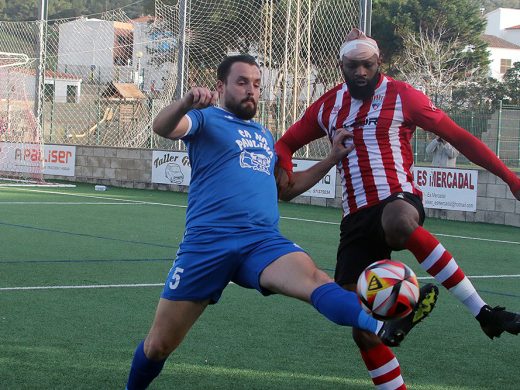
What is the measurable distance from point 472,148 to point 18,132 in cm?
2180

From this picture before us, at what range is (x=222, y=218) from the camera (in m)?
5.48

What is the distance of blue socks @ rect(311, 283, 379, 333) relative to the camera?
475 centimetres

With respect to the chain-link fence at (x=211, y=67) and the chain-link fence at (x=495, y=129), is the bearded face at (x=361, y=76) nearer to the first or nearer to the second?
the chain-link fence at (x=211, y=67)

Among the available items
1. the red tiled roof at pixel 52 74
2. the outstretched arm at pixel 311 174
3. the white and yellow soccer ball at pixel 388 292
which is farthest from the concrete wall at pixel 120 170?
the white and yellow soccer ball at pixel 388 292

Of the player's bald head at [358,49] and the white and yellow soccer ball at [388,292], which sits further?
the player's bald head at [358,49]

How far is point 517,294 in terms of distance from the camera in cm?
1048

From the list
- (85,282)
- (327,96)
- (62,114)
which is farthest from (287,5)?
(327,96)

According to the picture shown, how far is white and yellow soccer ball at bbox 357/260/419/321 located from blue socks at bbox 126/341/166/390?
4.28ft

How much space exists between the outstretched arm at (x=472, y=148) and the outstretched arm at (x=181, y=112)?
178cm

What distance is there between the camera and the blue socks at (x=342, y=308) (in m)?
4.75

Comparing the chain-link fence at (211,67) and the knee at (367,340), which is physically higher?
the chain-link fence at (211,67)

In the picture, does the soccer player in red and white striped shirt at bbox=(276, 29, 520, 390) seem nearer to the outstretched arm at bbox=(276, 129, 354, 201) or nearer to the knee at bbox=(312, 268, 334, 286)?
the outstretched arm at bbox=(276, 129, 354, 201)

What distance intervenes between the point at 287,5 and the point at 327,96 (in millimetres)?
16354

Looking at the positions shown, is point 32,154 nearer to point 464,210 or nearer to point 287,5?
point 287,5
